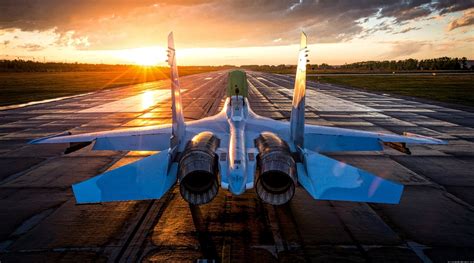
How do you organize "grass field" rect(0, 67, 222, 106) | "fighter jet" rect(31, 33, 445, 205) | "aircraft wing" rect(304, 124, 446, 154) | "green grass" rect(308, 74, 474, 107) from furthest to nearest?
"grass field" rect(0, 67, 222, 106), "green grass" rect(308, 74, 474, 107), "aircraft wing" rect(304, 124, 446, 154), "fighter jet" rect(31, 33, 445, 205)

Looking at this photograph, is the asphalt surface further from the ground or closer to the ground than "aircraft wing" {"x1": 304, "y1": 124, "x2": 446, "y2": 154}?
closer to the ground

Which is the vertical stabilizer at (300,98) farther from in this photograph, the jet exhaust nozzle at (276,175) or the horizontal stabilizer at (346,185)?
the horizontal stabilizer at (346,185)

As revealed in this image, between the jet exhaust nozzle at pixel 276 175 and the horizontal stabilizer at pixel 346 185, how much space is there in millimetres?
363

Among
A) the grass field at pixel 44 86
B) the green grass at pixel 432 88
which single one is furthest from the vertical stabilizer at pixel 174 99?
the green grass at pixel 432 88

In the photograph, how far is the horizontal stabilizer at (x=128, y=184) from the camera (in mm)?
5086

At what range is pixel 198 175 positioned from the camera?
22.2ft

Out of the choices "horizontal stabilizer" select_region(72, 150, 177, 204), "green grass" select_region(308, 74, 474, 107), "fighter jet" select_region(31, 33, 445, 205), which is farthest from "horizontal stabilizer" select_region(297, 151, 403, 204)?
"green grass" select_region(308, 74, 474, 107)

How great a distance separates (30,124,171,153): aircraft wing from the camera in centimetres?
1062

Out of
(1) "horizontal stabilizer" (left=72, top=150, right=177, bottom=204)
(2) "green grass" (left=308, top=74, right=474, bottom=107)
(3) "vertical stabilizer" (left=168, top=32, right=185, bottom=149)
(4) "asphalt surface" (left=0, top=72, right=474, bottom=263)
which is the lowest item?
(4) "asphalt surface" (left=0, top=72, right=474, bottom=263)

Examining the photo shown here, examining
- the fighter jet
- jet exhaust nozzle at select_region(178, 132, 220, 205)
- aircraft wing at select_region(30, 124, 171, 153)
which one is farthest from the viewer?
aircraft wing at select_region(30, 124, 171, 153)

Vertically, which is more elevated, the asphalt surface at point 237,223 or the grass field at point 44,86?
A: the grass field at point 44,86

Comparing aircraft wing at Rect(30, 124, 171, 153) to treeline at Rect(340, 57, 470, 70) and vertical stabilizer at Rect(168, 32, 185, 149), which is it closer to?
vertical stabilizer at Rect(168, 32, 185, 149)

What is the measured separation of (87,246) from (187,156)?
3.30 meters

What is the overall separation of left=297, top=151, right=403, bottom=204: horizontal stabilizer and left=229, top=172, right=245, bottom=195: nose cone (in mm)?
1257
